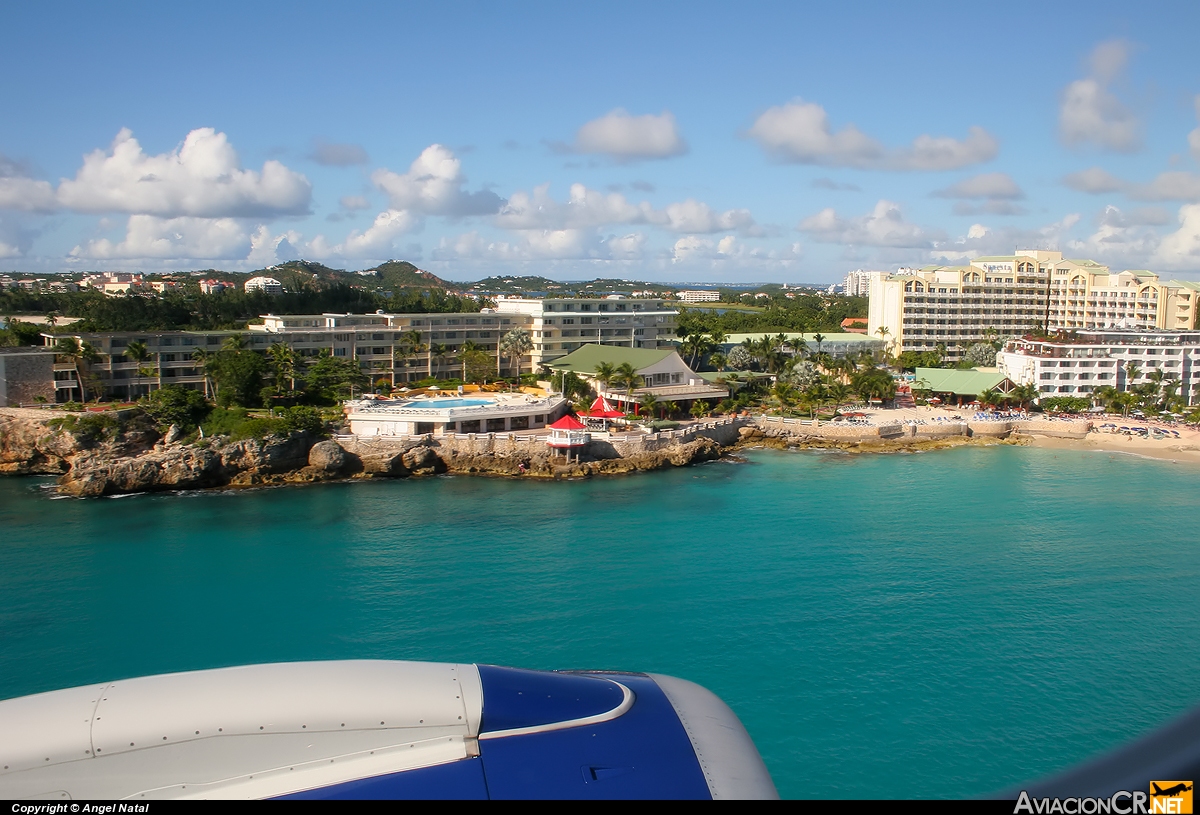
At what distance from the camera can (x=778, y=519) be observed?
75.7 feet

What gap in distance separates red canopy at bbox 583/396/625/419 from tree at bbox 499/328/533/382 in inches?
323

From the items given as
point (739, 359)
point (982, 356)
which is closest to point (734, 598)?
point (739, 359)

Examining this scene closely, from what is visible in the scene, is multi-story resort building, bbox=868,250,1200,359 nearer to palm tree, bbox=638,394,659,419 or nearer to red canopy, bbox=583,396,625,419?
palm tree, bbox=638,394,659,419

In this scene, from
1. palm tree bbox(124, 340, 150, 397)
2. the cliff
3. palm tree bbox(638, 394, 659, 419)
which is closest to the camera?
the cliff

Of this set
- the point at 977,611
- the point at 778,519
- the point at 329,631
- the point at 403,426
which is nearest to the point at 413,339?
the point at 403,426

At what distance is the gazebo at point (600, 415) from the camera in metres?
33.2

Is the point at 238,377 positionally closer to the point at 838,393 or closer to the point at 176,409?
the point at 176,409

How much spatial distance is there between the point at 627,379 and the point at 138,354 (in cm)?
2055

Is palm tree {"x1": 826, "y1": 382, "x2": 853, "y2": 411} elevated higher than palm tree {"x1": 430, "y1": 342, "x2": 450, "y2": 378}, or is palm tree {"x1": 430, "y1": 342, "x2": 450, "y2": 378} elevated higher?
palm tree {"x1": 430, "y1": 342, "x2": 450, "y2": 378}

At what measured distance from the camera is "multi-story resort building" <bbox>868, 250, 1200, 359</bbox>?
2212 inches

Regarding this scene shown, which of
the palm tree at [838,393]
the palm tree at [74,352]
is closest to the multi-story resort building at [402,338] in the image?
the palm tree at [74,352]

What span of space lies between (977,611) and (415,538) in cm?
1335

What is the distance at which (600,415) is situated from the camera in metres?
34.4

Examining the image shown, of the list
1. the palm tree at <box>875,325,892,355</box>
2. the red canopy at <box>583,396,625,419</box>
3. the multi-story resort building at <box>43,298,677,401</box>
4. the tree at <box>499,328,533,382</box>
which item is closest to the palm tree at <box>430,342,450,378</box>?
the multi-story resort building at <box>43,298,677,401</box>
